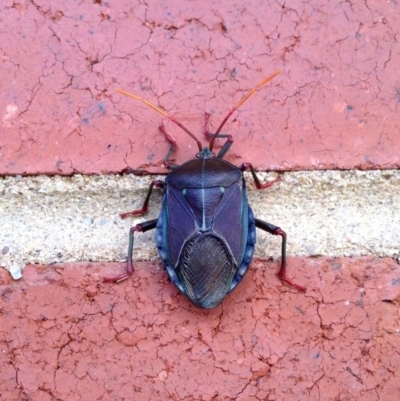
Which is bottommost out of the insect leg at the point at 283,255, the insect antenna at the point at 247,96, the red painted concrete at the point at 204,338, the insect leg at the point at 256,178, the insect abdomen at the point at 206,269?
the red painted concrete at the point at 204,338

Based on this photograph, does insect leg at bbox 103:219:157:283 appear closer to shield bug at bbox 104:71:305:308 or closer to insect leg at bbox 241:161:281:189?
shield bug at bbox 104:71:305:308

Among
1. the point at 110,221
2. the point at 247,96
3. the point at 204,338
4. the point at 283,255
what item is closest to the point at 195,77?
the point at 247,96

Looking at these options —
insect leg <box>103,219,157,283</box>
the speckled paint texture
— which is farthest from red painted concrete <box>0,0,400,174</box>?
insect leg <box>103,219,157,283</box>

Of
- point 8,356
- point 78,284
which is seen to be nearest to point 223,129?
point 78,284

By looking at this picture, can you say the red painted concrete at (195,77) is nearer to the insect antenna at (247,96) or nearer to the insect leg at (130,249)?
the insect antenna at (247,96)

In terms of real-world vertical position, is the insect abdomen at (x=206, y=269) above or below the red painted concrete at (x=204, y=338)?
above

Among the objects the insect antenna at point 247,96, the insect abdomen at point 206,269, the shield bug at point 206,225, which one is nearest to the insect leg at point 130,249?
the shield bug at point 206,225
